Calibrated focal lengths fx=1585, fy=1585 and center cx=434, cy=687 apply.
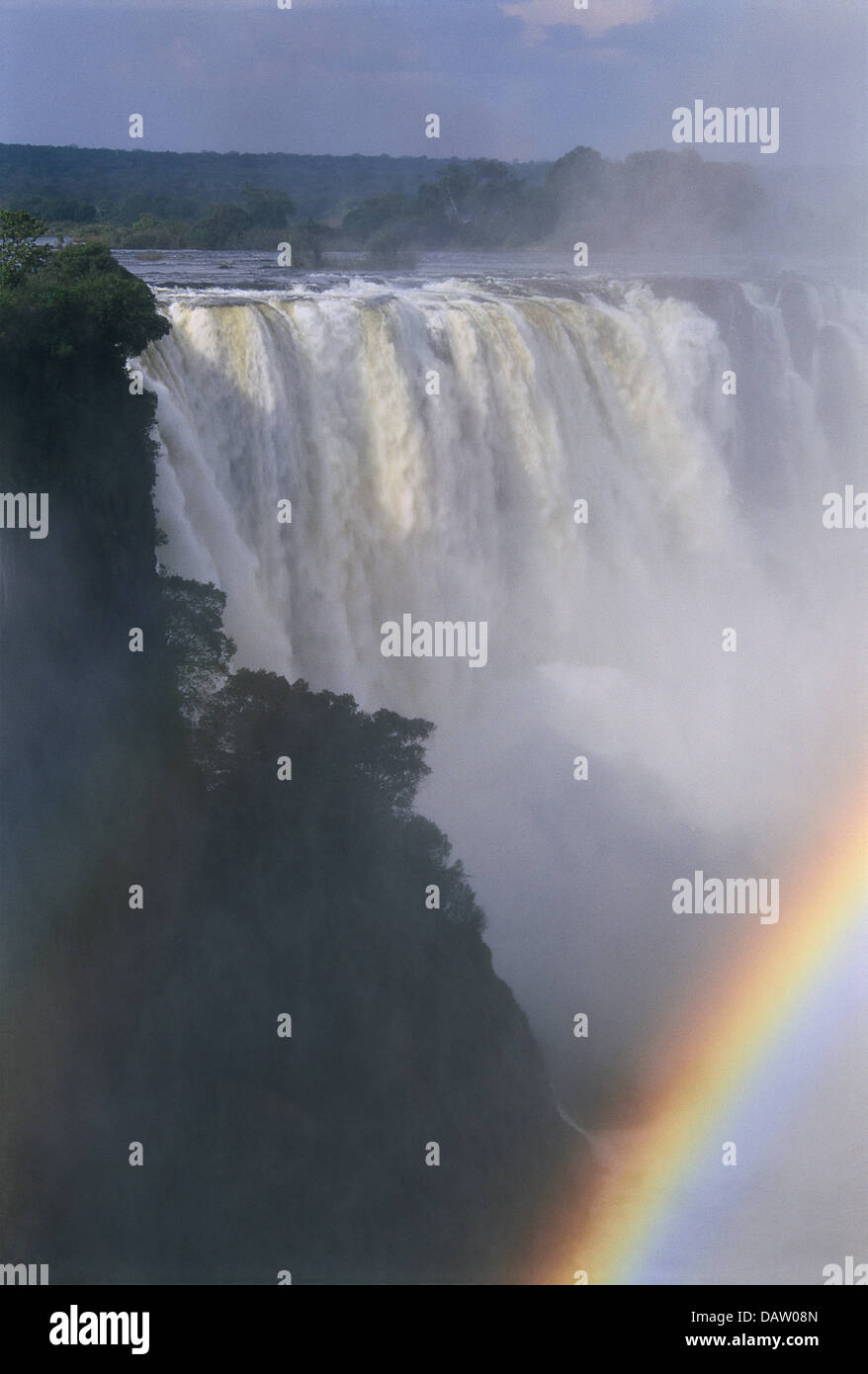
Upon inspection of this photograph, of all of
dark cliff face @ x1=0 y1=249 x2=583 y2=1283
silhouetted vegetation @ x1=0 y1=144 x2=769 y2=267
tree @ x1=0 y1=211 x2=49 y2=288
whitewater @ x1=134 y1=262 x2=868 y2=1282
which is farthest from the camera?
silhouetted vegetation @ x1=0 y1=144 x2=769 y2=267

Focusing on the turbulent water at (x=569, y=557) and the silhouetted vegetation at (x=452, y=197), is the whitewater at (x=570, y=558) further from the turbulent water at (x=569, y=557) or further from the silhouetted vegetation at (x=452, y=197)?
the silhouetted vegetation at (x=452, y=197)

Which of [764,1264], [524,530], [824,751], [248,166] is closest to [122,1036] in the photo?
[764,1264]

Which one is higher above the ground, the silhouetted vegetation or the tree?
the silhouetted vegetation

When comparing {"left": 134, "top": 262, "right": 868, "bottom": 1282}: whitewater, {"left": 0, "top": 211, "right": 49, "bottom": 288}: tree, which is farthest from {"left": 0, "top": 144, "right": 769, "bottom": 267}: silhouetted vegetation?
{"left": 0, "top": 211, "right": 49, "bottom": 288}: tree

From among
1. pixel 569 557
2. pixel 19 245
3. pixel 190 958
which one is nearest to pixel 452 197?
pixel 569 557

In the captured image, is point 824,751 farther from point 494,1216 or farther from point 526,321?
point 494,1216

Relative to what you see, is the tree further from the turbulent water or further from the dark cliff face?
the turbulent water

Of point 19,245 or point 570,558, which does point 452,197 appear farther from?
point 19,245
